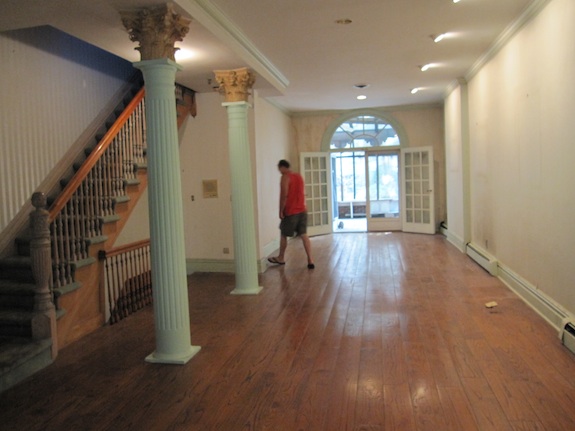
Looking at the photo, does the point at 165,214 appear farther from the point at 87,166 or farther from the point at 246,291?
the point at 246,291

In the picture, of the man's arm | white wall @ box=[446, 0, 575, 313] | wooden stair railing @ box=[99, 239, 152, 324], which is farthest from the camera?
the man's arm

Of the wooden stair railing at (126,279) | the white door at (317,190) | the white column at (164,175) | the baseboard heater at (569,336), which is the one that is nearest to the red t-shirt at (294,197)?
the wooden stair railing at (126,279)

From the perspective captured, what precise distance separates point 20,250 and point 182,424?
3.02 meters

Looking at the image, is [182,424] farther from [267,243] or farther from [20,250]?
[267,243]

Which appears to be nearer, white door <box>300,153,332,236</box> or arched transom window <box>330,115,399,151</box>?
white door <box>300,153,332,236</box>

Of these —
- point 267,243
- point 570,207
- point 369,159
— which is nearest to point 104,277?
point 267,243

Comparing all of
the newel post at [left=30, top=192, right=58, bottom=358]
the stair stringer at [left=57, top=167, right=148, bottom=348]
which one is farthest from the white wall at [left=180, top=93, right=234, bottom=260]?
the newel post at [left=30, top=192, right=58, bottom=358]

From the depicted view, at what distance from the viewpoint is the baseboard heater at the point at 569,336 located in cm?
363

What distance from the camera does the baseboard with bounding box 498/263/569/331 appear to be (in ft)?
13.6

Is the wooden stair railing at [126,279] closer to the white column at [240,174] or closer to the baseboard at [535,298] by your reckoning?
the white column at [240,174]

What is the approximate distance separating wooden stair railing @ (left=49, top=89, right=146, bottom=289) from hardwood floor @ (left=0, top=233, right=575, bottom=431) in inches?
32.7

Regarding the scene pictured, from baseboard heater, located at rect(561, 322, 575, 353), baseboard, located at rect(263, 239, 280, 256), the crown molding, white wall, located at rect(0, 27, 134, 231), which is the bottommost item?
baseboard heater, located at rect(561, 322, 575, 353)

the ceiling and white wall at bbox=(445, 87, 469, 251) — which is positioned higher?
the ceiling

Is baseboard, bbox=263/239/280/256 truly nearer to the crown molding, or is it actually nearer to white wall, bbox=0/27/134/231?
white wall, bbox=0/27/134/231
